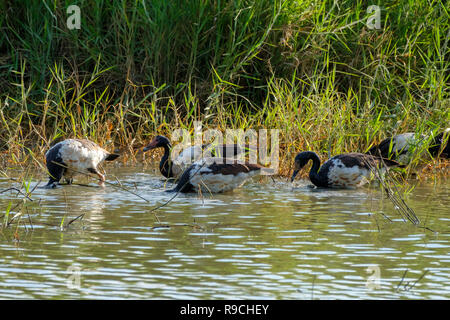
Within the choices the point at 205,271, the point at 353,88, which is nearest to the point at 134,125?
the point at 353,88

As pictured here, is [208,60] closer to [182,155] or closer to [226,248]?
[182,155]

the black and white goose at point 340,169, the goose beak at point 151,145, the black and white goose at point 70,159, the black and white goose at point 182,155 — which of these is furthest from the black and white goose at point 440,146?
the black and white goose at point 70,159

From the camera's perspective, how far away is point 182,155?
9.70 m

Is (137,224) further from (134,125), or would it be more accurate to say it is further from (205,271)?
(134,125)

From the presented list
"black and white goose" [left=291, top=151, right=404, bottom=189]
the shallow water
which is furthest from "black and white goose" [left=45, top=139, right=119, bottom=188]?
"black and white goose" [left=291, top=151, right=404, bottom=189]

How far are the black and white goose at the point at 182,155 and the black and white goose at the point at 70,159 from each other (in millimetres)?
768

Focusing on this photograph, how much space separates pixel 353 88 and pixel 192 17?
2261 mm

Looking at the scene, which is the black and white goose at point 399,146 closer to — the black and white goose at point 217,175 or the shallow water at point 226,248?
the shallow water at point 226,248

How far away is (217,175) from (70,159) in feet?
5.10

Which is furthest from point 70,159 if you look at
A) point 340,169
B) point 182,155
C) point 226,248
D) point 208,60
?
point 226,248

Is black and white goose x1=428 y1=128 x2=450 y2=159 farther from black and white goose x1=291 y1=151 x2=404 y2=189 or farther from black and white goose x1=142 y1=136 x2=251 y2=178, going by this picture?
black and white goose x1=142 y1=136 x2=251 y2=178

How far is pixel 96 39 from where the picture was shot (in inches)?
435

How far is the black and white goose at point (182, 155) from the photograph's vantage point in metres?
9.34

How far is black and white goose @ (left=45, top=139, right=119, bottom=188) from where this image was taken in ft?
29.3
